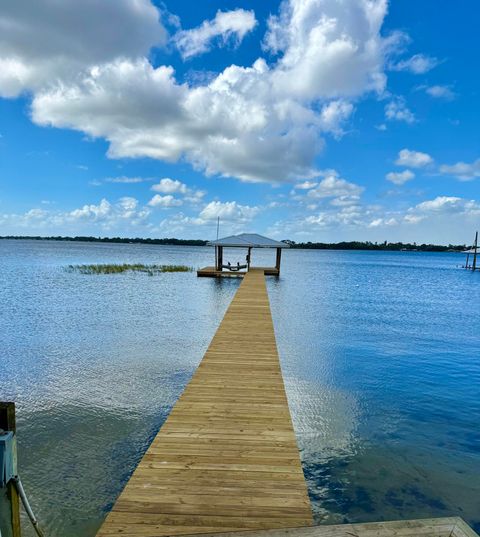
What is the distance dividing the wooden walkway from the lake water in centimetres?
124

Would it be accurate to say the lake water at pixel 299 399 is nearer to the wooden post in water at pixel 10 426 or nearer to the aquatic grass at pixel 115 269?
the wooden post in water at pixel 10 426

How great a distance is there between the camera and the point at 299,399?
26.3 ft

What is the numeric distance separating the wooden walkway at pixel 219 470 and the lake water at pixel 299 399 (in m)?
1.24

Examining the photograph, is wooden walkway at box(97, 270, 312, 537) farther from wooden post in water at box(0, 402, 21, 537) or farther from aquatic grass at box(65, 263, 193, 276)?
aquatic grass at box(65, 263, 193, 276)

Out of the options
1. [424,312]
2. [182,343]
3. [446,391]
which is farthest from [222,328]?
[424,312]

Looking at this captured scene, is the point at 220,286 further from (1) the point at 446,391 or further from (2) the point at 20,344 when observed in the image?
(1) the point at 446,391

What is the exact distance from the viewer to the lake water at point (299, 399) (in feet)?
16.3

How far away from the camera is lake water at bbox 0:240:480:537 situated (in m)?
4.96

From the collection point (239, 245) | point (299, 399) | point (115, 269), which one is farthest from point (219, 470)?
point (115, 269)

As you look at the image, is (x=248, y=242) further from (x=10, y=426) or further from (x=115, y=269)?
(x=10, y=426)

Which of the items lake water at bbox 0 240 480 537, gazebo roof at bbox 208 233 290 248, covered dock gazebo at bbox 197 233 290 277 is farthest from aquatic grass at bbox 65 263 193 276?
lake water at bbox 0 240 480 537

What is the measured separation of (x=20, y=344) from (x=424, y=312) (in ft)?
61.1

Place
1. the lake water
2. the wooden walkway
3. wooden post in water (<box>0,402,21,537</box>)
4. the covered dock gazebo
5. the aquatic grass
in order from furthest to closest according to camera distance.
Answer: the aquatic grass
the covered dock gazebo
the lake water
the wooden walkway
wooden post in water (<box>0,402,21,537</box>)

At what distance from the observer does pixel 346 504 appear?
4762 millimetres
